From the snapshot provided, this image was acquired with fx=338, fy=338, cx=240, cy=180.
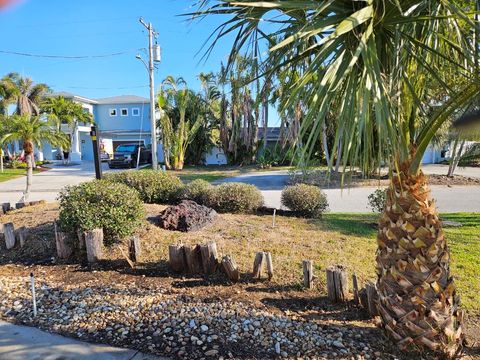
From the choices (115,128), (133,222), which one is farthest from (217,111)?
(133,222)

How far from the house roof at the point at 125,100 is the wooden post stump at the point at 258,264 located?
35.4 metres

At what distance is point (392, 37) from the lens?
2.07 metres

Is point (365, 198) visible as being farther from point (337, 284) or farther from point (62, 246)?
point (62, 246)

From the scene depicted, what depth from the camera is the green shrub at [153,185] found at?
8102 millimetres

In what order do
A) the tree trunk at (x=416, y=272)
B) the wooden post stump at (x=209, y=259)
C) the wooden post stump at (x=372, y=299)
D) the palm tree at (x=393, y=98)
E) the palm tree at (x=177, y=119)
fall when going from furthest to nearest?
1. the palm tree at (x=177, y=119)
2. the wooden post stump at (x=209, y=259)
3. the wooden post stump at (x=372, y=299)
4. the tree trunk at (x=416, y=272)
5. the palm tree at (x=393, y=98)

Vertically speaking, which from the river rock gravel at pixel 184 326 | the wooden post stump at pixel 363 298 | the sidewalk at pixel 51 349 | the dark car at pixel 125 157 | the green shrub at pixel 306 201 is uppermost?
the dark car at pixel 125 157

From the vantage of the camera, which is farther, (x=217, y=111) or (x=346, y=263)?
(x=217, y=111)

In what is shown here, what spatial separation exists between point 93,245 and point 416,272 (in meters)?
4.00

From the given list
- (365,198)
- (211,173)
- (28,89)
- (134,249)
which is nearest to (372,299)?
(134,249)

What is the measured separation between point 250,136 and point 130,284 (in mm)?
23210

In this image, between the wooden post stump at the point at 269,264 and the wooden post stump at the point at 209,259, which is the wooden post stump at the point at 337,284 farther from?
the wooden post stump at the point at 209,259

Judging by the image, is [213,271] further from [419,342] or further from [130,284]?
[419,342]

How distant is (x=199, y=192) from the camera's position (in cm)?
779

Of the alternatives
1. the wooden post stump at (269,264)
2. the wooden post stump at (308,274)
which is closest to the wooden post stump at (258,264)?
the wooden post stump at (269,264)
